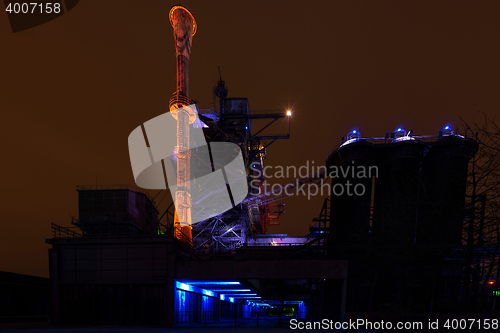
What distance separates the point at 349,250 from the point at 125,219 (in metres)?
23.5

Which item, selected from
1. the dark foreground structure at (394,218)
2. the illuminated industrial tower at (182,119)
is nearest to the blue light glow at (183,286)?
the dark foreground structure at (394,218)

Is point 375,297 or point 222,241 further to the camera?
Answer: point 222,241

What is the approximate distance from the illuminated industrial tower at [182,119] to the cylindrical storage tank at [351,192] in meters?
20.4

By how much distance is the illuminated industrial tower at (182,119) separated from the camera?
51.1 meters

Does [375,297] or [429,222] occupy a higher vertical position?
[429,222]

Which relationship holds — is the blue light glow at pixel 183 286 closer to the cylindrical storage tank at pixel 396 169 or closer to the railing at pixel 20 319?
the cylindrical storage tank at pixel 396 169

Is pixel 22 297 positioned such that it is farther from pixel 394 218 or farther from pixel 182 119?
pixel 394 218

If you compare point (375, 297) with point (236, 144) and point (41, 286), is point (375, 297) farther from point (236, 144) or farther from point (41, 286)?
point (41, 286)

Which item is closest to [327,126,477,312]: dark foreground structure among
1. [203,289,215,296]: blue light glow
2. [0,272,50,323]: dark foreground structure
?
[203,289,215,296]: blue light glow

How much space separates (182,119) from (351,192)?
26.5m

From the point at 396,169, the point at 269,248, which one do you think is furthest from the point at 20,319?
the point at 396,169

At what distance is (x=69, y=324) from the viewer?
84.5 feet

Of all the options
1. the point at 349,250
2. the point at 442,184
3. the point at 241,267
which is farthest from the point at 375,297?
the point at 241,267

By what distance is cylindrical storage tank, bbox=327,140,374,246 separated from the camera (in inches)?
1625
